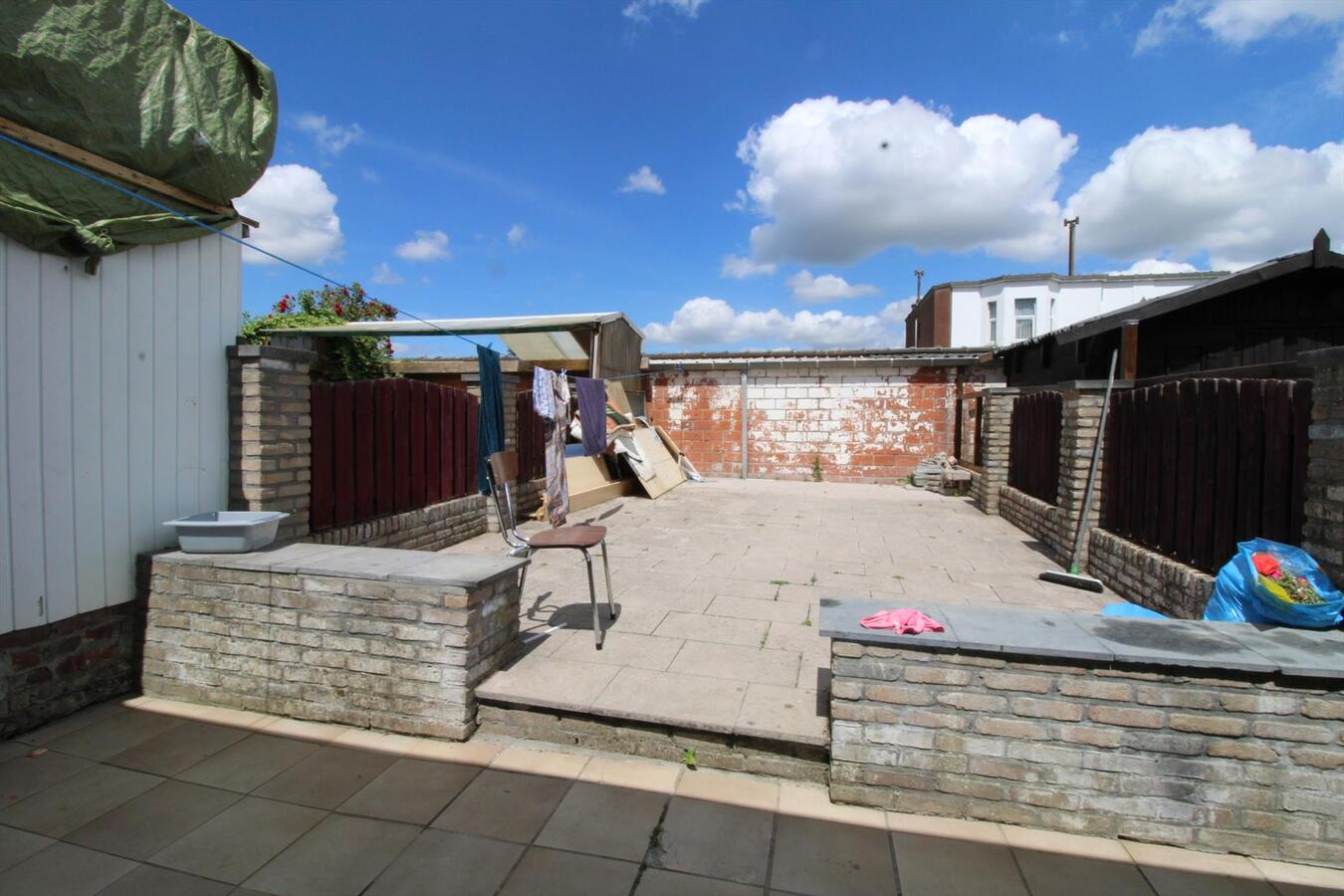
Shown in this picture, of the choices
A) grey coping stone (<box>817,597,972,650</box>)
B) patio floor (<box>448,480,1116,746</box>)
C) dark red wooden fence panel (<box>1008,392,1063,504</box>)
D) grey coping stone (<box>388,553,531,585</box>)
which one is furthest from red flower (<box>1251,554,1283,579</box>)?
dark red wooden fence panel (<box>1008,392,1063,504</box>)

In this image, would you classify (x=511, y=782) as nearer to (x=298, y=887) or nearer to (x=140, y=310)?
(x=298, y=887)

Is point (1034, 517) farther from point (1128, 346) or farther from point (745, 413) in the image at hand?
point (745, 413)

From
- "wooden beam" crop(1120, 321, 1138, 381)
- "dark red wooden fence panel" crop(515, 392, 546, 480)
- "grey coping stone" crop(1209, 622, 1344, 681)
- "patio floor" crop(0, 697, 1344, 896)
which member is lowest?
"patio floor" crop(0, 697, 1344, 896)

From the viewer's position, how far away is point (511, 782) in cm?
249

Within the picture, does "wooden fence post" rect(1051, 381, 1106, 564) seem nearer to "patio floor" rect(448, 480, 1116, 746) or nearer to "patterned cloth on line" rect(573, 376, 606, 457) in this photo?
"patio floor" rect(448, 480, 1116, 746)

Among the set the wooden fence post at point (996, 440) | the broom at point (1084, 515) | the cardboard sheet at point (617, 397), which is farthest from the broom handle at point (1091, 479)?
the cardboard sheet at point (617, 397)

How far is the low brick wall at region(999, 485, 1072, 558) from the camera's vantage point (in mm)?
5984

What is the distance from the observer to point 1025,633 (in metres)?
2.32

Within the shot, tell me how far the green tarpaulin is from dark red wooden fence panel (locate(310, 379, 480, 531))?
1.42 meters

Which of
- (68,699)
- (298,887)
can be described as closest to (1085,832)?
(298,887)

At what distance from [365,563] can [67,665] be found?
142 cm

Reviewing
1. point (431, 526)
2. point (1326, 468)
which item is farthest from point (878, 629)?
point (431, 526)

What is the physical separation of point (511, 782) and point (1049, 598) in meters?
3.99

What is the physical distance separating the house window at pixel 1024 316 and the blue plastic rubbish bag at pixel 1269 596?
2727 centimetres
